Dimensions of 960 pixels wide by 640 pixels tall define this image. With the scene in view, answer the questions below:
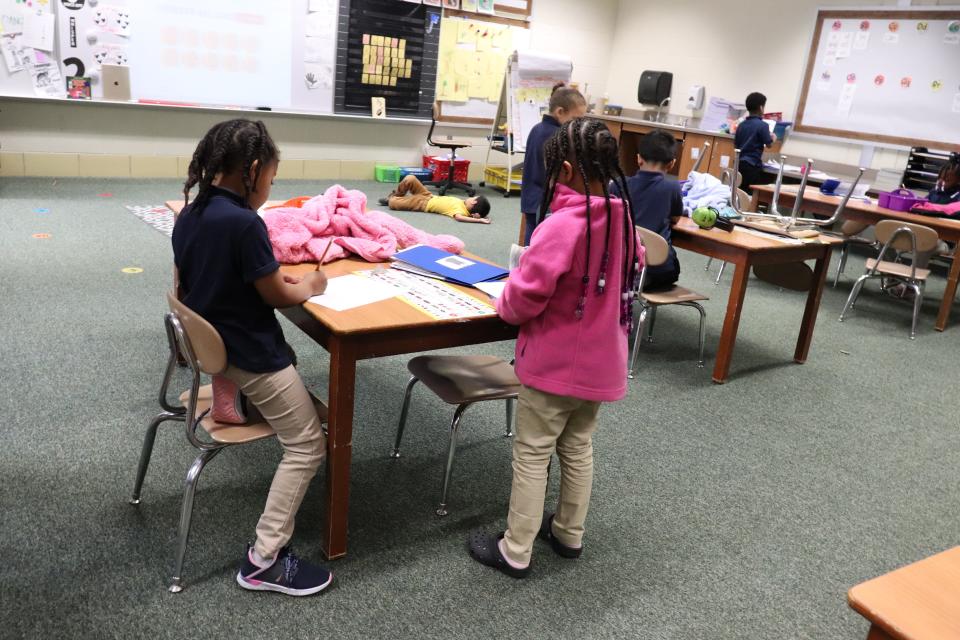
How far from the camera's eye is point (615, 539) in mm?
2064

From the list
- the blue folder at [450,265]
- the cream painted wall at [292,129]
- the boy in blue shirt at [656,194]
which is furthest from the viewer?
the cream painted wall at [292,129]

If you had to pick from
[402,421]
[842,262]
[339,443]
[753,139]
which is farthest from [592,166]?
[753,139]

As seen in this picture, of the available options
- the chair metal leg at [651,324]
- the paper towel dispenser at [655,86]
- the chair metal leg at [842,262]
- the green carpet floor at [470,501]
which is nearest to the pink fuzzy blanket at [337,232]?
the green carpet floor at [470,501]

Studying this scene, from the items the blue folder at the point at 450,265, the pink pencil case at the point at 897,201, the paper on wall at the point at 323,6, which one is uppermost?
the paper on wall at the point at 323,6

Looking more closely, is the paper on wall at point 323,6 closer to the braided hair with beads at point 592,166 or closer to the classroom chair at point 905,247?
the classroom chair at point 905,247

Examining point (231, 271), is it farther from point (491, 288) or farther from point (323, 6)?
point (323, 6)

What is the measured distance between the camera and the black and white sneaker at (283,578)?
1.70 m

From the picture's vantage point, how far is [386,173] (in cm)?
765

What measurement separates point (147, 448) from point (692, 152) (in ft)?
22.2

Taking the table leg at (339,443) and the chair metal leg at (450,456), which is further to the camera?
the chair metal leg at (450,456)

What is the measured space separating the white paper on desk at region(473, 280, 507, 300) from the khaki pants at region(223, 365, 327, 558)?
1.87ft

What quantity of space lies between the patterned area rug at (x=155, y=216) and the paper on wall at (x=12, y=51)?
1402 millimetres

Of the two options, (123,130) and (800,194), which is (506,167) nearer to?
(123,130)

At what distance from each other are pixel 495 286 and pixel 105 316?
2.12 metres
